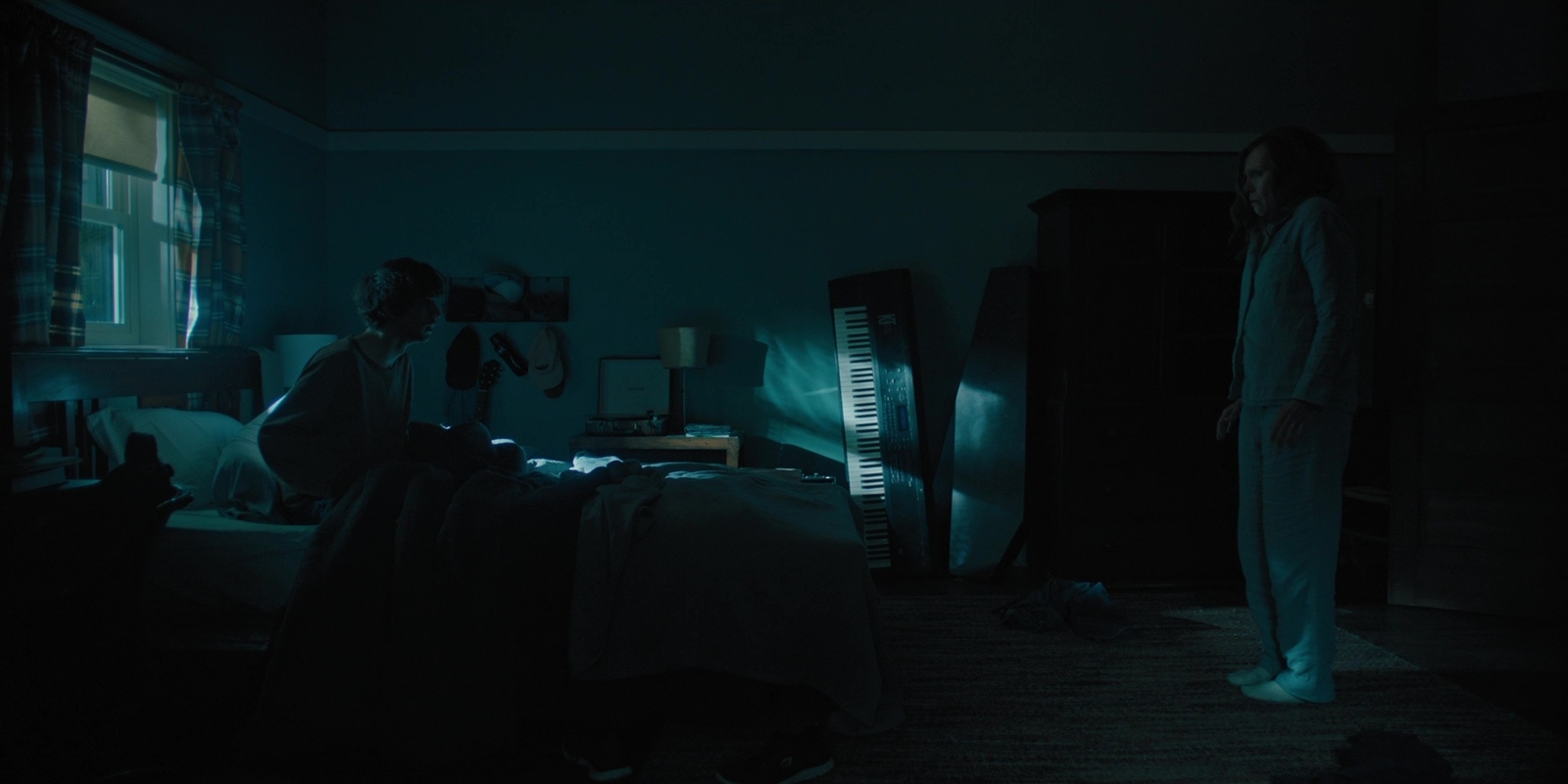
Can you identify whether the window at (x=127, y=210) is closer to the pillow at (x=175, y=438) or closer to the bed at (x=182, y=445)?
the bed at (x=182, y=445)

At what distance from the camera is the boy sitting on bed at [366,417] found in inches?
93.6

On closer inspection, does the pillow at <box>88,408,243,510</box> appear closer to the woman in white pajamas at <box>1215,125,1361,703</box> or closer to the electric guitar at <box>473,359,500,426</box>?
the electric guitar at <box>473,359,500,426</box>

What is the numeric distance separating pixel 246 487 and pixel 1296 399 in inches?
130

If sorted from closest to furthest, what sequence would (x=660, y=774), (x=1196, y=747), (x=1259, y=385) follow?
(x=660, y=774)
(x=1196, y=747)
(x=1259, y=385)

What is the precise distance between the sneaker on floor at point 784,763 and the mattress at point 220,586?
55.8 inches

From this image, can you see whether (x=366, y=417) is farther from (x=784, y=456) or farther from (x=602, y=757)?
(x=784, y=456)

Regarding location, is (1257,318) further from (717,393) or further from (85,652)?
(85,652)

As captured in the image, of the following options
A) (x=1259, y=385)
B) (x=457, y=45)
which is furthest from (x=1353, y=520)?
(x=457, y=45)

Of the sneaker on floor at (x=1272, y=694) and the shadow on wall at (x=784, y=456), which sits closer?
the sneaker on floor at (x=1272, y=694)

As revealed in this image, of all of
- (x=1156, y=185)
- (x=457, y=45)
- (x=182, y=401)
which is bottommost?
(x=182, y=401)

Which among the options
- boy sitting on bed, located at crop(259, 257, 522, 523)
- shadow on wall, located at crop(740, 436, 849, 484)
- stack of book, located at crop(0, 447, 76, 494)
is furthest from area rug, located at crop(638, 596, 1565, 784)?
stack of book, located at crop(0, 447, 76, 494)

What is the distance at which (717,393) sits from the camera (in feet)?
14.8

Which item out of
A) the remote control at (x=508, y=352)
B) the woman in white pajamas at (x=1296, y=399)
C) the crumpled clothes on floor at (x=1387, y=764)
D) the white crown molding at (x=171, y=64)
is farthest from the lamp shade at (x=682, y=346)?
the crumpled clothes on floor at (x=1387, y=764)

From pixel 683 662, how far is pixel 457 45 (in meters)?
3.85
